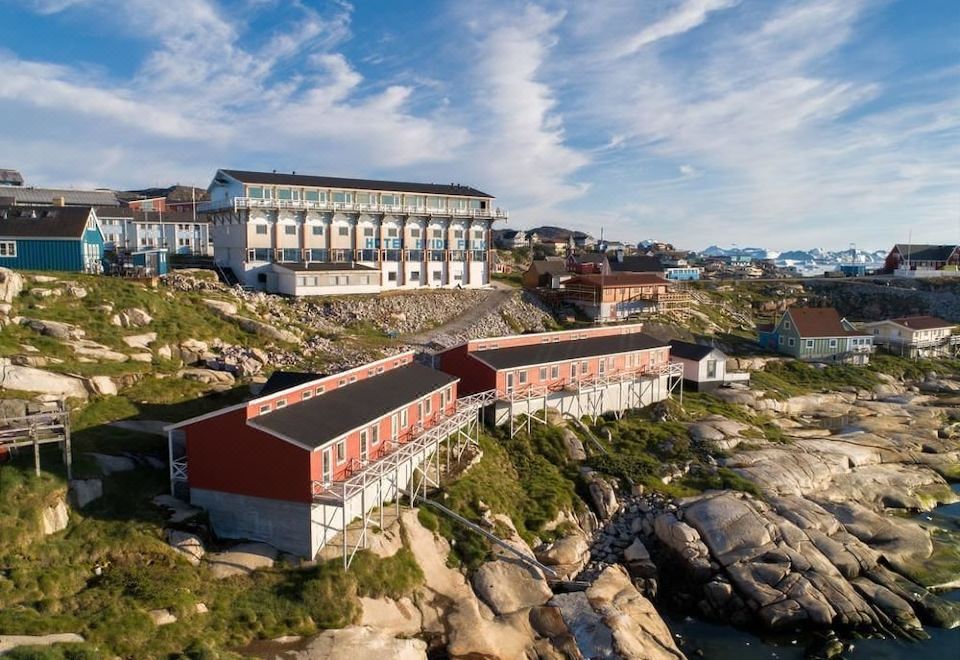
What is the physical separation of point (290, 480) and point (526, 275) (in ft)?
212

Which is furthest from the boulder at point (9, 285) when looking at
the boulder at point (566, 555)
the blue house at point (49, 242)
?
the boulder at point (566, 555)

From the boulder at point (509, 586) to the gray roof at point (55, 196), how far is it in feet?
241

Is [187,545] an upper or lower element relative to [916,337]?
lower

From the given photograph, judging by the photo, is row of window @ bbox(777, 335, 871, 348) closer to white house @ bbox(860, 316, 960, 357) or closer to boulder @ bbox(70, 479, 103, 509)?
white house @ bbox(860, 316, 960, 357)

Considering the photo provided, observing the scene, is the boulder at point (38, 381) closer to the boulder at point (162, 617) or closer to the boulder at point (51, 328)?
the boulder at point (51, 328)

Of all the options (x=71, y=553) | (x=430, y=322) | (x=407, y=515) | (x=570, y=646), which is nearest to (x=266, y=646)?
(x=71, y=553)

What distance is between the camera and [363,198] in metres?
68.8

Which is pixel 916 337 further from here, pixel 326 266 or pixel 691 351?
pixel 326 266

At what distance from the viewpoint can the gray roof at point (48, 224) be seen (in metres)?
48.7

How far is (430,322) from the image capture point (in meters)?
63.1

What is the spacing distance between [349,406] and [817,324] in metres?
64.6

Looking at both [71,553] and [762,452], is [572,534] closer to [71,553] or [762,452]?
[762,452]

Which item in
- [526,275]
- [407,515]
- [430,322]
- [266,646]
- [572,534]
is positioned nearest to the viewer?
[266,646]

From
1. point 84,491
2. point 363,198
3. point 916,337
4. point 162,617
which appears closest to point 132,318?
point 84,491
